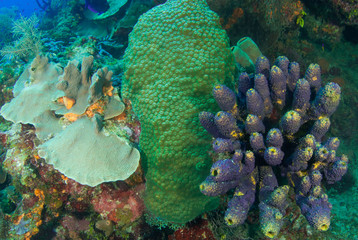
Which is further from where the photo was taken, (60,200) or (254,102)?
(60,200)

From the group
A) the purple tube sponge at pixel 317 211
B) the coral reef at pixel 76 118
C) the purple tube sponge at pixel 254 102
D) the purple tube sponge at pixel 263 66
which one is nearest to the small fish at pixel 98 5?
the coral reef at pixel 76 118

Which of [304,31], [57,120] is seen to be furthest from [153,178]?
[304,31]

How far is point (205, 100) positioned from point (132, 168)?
1.34 metres

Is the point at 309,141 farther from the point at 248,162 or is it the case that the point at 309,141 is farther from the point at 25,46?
the point at 25,46

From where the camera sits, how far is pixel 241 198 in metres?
1.88

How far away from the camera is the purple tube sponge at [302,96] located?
6.79ft

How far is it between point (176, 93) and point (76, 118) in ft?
4.96

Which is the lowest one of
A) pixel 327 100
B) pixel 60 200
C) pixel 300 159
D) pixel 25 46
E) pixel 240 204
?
pixel 60 200

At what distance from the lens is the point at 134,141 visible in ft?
10.5

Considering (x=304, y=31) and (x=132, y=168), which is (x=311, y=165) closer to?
(x=132, y=168)

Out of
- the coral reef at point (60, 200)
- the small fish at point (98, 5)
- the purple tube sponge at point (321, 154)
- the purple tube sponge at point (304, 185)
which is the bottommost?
the coral reef at point (60, 200)

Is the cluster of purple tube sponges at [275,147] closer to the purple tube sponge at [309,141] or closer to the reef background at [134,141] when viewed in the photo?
the purple tube sponge at [309,141]

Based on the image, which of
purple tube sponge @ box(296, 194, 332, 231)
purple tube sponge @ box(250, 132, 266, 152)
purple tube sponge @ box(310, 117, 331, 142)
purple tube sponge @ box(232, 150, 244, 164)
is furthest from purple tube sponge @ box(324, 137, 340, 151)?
purple tube sponge @ box(232, 150, 244, 164)

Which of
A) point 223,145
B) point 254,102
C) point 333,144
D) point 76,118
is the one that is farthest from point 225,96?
point 76,118
